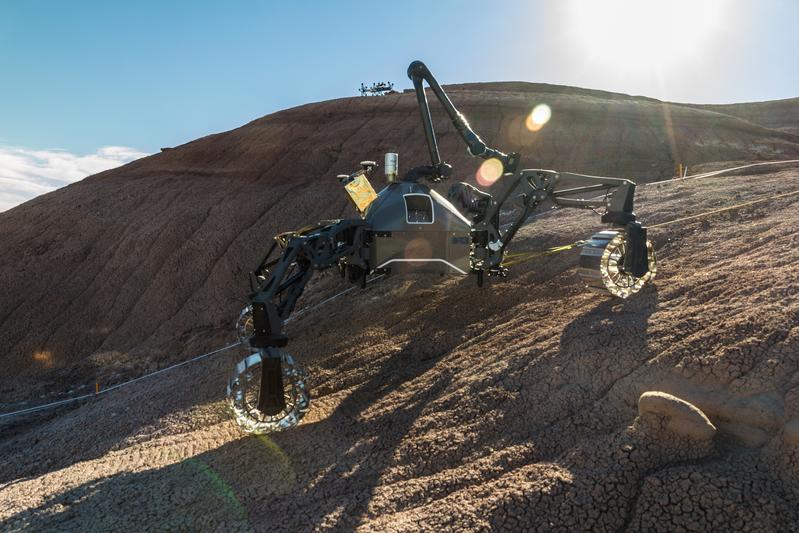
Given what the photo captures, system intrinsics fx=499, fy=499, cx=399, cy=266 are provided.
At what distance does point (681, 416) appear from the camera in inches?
155

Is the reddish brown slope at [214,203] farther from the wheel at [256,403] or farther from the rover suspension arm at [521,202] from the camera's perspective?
the wheel at [256,403]

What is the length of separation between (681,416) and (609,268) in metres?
3.60

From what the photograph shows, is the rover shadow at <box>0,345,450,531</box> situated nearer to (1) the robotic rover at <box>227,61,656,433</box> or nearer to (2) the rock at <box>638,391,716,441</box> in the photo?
(1) the robotic rover at <box>227,61,656,433</box>

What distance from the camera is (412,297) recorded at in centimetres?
1007

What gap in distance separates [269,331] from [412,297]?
15.9 feet

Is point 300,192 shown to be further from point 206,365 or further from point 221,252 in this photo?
point 206,365

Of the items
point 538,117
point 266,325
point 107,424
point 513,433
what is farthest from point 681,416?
point 538,117

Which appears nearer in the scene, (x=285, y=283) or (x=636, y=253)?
(x=285, y=283)

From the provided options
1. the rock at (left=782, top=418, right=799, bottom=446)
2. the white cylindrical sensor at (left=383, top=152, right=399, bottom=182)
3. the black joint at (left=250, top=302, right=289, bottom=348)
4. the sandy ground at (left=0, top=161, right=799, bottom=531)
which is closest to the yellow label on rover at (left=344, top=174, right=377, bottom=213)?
the white cylindrical sensor at (left=383, top=152, right=399, bottom=182)

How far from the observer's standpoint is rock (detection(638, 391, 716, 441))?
388 cm

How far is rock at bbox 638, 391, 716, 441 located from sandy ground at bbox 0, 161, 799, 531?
12 millimetres

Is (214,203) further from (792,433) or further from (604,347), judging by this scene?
(792,433)

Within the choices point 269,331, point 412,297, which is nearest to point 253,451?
point 269,331

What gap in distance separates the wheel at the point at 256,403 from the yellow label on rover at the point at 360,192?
125 inches
